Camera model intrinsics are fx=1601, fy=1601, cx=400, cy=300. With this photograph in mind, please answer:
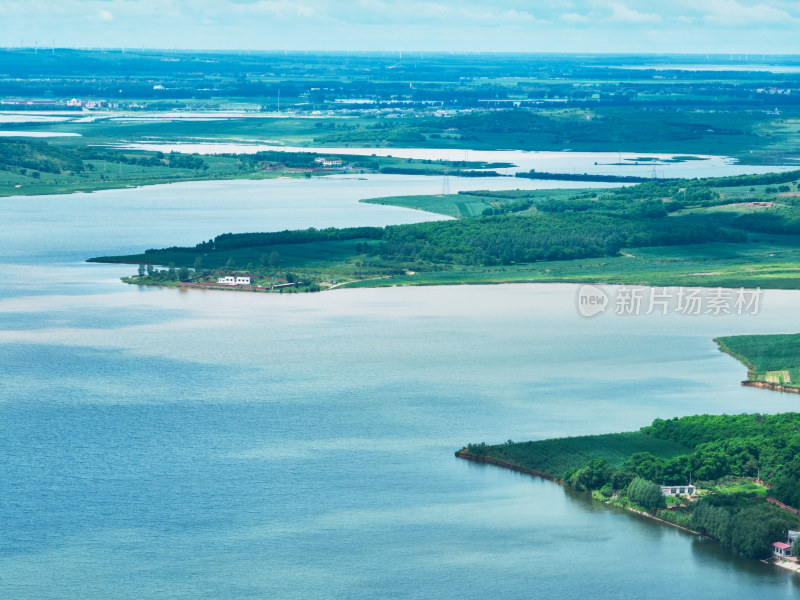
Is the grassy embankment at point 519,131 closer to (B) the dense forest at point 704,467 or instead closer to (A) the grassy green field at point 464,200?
(A) the grassy green field at point 464,200

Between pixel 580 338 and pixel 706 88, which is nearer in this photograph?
pixel 580 338

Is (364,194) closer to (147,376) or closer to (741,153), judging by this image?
(741,153)

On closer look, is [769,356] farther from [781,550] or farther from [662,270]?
[662,270]

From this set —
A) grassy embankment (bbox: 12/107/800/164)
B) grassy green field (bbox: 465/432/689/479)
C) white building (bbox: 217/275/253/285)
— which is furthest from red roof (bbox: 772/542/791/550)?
grassy embankment (bbox: 12/107/800/164)

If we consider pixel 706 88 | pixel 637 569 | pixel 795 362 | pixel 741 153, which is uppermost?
pixel 706 88

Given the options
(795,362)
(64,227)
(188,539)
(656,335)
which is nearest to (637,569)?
(188,539)

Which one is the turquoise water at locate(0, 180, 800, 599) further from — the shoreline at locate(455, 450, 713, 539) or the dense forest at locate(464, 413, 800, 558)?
the dense forest at locate(464, 413, 800, 558)

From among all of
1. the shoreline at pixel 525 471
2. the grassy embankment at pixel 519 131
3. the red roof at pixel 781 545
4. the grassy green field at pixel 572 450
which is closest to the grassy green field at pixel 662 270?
the grassy green field at pixel 572 450
